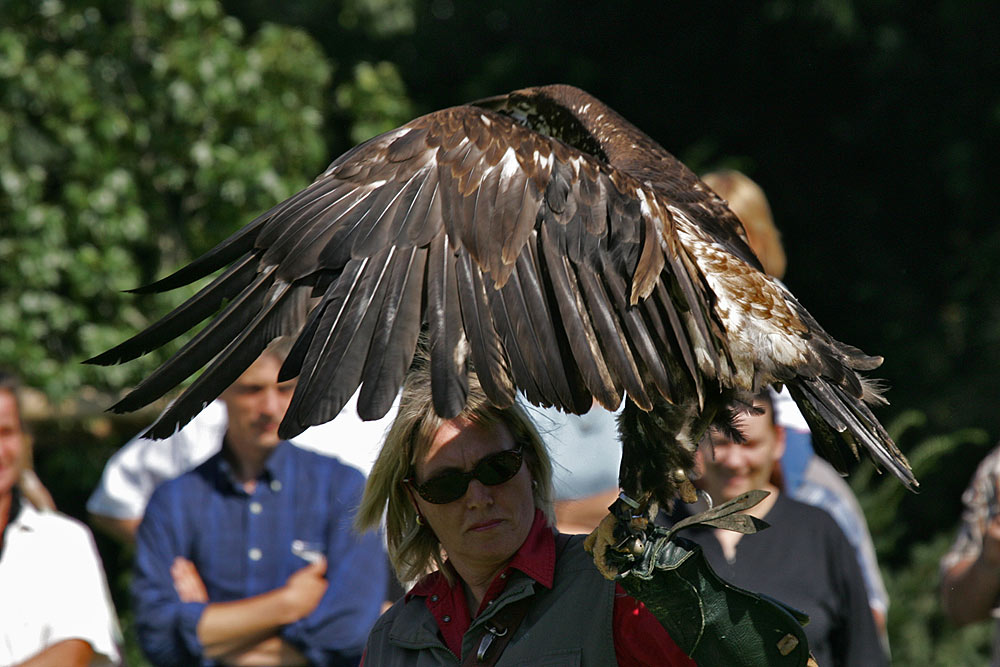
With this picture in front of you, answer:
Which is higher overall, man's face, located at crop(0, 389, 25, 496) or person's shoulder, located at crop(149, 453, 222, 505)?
man's face, located at crop(0, 389, 25, 496)

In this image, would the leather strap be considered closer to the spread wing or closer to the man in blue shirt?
the spread wing

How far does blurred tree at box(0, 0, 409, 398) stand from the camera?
7.41 metres

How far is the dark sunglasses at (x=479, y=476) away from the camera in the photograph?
7.38 ft

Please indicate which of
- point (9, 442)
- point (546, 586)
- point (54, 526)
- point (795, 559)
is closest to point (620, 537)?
point (546, 586)

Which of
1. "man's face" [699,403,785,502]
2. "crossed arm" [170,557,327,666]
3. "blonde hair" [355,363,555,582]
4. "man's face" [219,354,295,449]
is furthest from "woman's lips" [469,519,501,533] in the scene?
"man's face" [219,354,295,449]

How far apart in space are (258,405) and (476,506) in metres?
1.74

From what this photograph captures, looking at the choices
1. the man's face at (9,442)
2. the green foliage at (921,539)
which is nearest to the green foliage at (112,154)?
the man's face at (9,442)

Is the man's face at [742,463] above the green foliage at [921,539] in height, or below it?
above

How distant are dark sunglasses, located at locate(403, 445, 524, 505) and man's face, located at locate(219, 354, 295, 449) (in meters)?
1.62

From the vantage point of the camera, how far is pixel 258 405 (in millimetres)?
3820

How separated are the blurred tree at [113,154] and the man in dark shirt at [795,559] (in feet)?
15.3

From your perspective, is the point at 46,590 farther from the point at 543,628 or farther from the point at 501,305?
the point at 501,305

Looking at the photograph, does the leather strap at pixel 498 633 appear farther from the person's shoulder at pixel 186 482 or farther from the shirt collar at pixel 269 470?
the person's shoulder at pixel 186 482

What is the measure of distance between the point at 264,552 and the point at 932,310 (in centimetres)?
558
